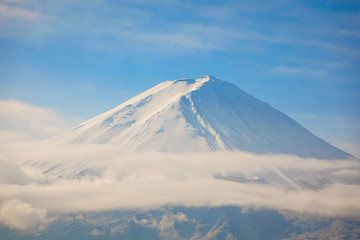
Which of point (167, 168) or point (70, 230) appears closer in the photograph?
point (70, 230)

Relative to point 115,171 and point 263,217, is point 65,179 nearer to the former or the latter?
point 115,171

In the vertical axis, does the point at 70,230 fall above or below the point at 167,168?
below

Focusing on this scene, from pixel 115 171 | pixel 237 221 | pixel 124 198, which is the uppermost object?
pixel 115 171

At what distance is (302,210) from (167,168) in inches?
2482

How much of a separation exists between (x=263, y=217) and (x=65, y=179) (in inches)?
3471

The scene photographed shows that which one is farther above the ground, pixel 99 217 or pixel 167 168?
pixel 167 168

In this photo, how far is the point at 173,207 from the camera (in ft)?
646

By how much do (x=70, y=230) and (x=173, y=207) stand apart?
147 ft

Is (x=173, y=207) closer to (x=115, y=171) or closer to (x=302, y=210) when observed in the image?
(x=115, y=171)

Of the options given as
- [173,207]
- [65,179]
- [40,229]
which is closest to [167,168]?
[173,207]

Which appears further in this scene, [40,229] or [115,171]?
[115,171]

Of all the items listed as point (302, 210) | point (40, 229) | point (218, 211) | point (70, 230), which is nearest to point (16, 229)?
point (40, 229)

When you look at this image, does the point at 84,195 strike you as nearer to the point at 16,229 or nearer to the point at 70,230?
the point at 70,230

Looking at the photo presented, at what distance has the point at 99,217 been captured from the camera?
19062 cm
